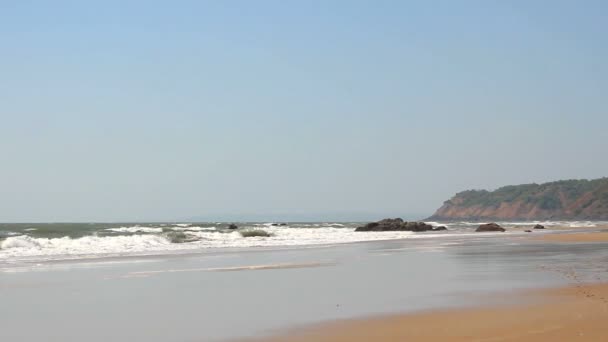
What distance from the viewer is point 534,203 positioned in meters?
167

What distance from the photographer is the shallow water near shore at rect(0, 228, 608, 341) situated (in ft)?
30.5

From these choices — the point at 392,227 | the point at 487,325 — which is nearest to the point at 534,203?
the point at 392,227

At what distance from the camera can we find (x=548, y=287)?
12711mm

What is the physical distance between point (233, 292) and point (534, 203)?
165055 mm

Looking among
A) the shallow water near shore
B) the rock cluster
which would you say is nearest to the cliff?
the rock cluster

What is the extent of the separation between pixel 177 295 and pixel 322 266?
765cm

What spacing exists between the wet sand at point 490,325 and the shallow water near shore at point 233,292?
0.71 m

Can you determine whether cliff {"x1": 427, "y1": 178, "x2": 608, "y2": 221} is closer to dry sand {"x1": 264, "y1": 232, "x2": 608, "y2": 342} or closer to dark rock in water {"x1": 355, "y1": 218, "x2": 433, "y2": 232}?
dark rock in water {"x1": 355, "y1": 218, "x2": 433, "y2": 232}

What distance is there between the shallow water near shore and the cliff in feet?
407

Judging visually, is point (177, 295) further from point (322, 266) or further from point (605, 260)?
point (605, 260)

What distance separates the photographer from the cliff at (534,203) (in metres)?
145

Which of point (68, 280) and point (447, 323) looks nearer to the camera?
point (447, 323)

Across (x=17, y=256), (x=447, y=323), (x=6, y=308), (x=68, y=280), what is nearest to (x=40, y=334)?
(x=6, y=308)

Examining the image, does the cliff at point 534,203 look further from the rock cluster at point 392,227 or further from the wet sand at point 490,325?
the wet sand at point 490,325
